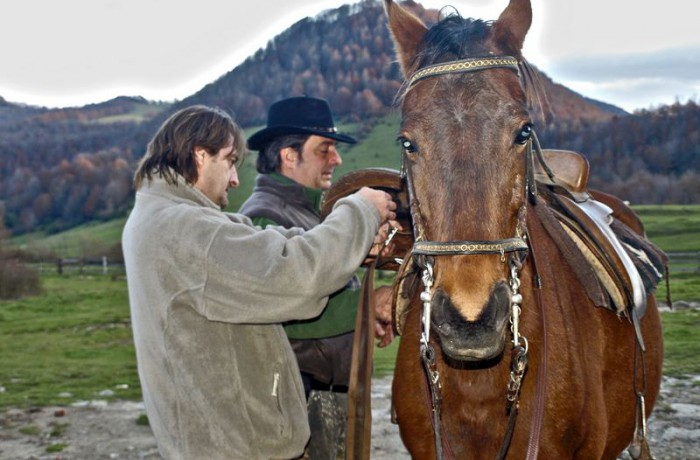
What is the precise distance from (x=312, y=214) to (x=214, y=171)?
101cm

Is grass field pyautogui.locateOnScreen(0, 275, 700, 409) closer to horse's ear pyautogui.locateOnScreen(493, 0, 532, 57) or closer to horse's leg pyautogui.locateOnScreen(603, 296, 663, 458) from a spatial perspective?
horse's leg pyautogui.locateOnScreen(603, 296, 663, 458)

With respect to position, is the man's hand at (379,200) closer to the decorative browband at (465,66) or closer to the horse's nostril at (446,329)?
the decorative browband at (465,66)

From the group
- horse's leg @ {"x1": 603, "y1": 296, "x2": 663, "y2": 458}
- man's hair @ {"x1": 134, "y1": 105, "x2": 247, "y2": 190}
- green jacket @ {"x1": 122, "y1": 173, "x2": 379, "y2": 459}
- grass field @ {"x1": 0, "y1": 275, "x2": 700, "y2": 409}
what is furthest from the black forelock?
grass field @ {"x1": 0, "y1": 275, "x2": 700, "y2": 409}

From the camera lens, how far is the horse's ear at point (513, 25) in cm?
272

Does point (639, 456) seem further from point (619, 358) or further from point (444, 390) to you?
point (444, 390)

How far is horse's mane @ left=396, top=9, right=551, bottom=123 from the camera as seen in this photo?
2.59 metres

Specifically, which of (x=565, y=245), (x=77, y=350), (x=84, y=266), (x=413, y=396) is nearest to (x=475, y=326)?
(x=413, y=396)

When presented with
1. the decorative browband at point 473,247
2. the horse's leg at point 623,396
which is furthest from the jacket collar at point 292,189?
the horse's leg at point 623,396

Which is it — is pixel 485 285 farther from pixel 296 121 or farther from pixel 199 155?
pixel 296 121

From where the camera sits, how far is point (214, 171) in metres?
2.65

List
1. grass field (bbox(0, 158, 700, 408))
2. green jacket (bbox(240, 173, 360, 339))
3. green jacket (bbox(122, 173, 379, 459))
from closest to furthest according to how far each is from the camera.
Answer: green jacket (bbox(122, 173, 379, 459)) → green jacket (bbox(240, 173, 360, 339)) → grass field (bbox(0, 158, 700, 408))

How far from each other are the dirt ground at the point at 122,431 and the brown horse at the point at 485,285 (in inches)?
134

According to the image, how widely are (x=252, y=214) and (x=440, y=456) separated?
1.45m

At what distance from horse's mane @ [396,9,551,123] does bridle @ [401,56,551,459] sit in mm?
83
